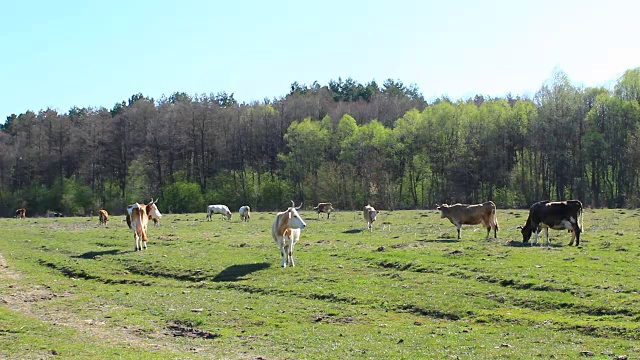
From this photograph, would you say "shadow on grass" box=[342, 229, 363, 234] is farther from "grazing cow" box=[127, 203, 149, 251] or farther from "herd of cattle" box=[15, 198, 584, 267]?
"grazing cow" box=[127, 203, 149, 251]

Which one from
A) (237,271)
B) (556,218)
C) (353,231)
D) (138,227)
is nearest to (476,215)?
(556,218)

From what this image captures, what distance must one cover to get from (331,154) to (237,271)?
6965cm

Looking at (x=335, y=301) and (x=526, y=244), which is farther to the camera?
(x=526, y=244)

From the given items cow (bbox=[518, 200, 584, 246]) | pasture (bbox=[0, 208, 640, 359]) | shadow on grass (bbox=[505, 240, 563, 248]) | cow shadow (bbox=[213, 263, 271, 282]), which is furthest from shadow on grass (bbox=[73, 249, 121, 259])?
cow (bbox=[518, 200, 584, 246])

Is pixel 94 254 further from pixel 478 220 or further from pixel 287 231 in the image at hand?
pixel 478 220

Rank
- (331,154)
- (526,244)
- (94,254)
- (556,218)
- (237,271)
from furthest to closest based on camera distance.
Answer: (331,154), (94,254), (556,218), (526,244), (237,271)

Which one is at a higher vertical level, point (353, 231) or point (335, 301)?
point (353, 231)

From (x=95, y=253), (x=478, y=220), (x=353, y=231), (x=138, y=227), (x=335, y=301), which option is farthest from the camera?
(x=353, y=231)

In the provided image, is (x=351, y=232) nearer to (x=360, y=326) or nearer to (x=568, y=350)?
(x=360, y=326)

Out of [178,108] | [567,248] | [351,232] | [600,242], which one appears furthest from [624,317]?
[178,108]

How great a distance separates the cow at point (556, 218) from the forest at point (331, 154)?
4279 centimetres

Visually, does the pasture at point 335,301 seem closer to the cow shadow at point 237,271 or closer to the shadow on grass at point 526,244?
the cow shadow at point 237,271

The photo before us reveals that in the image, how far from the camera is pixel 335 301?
18.1 m

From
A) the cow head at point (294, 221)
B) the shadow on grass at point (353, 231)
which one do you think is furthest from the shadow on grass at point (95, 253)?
the shadow on grass at point (353, 231)
